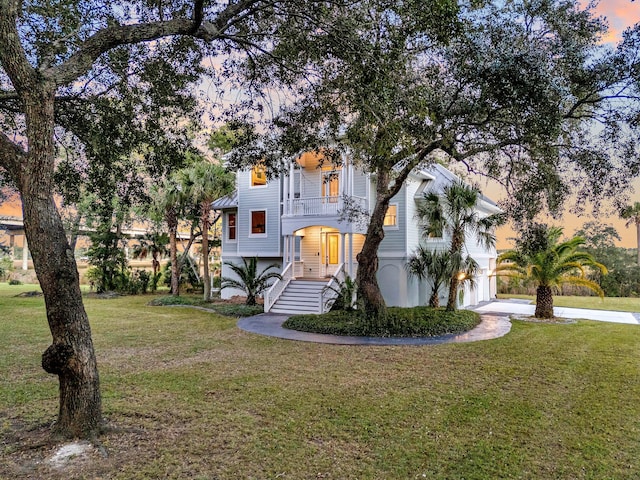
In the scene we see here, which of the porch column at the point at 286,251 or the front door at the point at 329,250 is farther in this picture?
the front door at the point at 329,250

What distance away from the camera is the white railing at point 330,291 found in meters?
15.2

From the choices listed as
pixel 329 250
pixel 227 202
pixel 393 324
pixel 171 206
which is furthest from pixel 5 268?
pixel 393 324

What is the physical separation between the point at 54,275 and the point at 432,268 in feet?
Result: 42.7

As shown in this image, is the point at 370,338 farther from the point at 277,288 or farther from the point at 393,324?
the point at 277,288

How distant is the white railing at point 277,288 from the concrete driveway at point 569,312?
8.25 m

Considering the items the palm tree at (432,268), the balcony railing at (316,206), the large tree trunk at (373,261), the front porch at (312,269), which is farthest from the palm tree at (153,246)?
the large tree trunk at (373,261)

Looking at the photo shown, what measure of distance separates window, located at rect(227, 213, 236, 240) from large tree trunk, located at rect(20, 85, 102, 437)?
657 inches

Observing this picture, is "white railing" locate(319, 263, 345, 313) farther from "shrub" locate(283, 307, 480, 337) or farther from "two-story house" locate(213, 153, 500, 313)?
"shrub" locate(283, 307, 480, 337)

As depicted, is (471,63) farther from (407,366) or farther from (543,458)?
(543,458)

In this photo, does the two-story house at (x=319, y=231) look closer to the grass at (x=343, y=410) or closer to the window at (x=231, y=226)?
the window at (x=231, y=226)

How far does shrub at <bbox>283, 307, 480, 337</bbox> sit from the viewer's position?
11891 mm

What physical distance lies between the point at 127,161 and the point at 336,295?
9039 millimetres

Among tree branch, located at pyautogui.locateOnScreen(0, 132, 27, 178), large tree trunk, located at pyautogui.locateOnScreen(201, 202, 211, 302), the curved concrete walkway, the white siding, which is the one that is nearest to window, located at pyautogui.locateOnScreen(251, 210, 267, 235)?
the white siding

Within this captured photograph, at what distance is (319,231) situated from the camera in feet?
63.6
